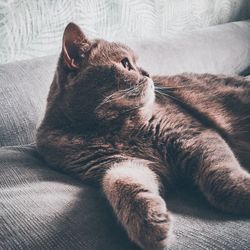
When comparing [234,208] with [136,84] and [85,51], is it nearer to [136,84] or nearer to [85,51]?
[136,84]

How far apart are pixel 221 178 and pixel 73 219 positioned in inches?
14.5

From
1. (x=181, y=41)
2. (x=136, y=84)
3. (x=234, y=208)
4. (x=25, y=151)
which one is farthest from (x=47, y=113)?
(x=181, y=41)

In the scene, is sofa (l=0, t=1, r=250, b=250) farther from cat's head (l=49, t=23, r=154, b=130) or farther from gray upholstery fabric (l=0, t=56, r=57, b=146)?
cat's head (l=49, t=23, r=154, b=130)

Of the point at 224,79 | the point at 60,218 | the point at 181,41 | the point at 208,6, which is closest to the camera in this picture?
the point at 60,218

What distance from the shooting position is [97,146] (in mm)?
1071

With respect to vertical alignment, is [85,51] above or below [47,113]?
above

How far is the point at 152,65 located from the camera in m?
1.76

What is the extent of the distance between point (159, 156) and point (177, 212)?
0.20 meters

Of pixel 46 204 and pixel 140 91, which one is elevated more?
pixel 140 91

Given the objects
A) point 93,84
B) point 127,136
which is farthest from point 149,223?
point 93,84

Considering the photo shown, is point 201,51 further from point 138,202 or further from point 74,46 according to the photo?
point 138,202

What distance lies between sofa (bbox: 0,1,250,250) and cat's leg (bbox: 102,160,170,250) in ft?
0.07

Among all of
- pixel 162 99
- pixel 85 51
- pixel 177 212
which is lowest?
pixel 177 212

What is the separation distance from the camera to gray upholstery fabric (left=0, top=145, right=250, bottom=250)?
2.39 ft
